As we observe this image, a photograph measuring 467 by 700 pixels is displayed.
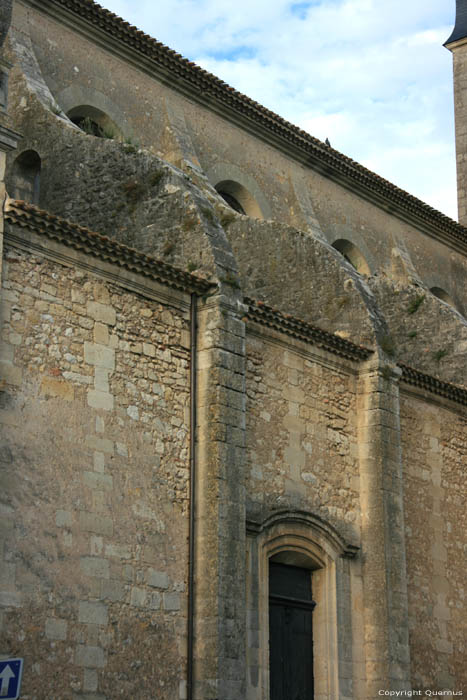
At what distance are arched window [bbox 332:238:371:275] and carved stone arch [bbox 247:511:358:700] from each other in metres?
7.88

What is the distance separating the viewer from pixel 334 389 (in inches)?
577

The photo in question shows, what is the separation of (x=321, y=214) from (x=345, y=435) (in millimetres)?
6743

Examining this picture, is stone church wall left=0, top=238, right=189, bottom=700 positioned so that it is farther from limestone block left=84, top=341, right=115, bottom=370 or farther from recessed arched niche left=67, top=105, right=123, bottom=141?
recessed arched niche left=67, top=105, right=123, bottom=141

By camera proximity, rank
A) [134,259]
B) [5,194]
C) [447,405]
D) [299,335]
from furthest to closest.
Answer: [447,405]
[299,335]
[134,259]
[5,194]

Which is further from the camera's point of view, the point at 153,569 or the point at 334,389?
the point at 334,389

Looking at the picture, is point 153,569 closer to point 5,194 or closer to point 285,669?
point 285,669

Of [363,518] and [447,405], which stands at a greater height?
[447,405]

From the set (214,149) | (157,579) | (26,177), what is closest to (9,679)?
(157,579)

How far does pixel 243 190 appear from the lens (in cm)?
1891

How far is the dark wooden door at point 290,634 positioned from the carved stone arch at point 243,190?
7.18m

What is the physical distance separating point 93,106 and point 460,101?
13493mm

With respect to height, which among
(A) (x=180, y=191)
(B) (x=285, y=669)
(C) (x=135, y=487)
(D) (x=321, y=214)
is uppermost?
(D) (x=321, y=214)

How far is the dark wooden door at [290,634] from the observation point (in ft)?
42.8

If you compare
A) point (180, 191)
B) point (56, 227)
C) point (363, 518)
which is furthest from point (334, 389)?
point (56, 227)
